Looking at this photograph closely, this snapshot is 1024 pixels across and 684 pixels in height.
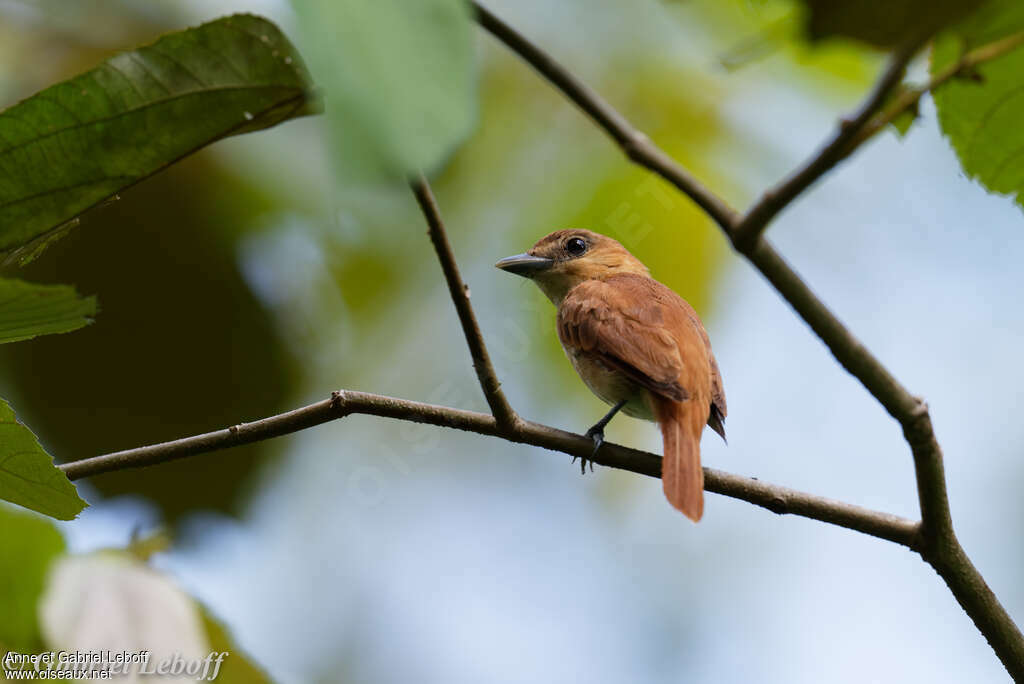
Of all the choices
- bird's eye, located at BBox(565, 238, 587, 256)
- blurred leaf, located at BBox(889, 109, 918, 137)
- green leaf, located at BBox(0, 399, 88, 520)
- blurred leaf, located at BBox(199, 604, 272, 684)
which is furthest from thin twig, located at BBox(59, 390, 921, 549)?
bird's eye, located at BBox(565, 238, 587, 256)

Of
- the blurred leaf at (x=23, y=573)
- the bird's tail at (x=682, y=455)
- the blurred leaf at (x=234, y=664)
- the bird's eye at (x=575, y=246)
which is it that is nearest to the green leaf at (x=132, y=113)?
the blurred leaf at (x=23, y=573)

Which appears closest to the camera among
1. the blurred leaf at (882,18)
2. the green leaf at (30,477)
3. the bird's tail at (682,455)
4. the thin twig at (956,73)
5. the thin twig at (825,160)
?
the blurred leaf at (882,18)

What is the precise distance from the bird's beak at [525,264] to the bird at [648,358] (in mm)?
387

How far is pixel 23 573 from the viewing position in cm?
199

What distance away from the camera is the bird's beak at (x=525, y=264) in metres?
4.56

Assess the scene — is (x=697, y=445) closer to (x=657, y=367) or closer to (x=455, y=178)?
(x=657, y=367)

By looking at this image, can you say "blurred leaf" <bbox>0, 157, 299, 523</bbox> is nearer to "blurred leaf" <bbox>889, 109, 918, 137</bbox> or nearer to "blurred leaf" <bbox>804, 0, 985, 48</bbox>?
"blurred leaf" <bbox>889, 109, 918, 137</bbox>

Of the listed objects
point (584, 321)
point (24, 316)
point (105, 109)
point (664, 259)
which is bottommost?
point (584, 321)

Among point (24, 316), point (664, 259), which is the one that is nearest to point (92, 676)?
point (24, 316)

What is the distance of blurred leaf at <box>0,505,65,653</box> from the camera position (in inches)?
77.5

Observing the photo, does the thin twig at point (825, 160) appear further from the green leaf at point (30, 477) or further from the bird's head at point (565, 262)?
the bird's head at point (565, 262)

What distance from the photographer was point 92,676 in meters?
1.97

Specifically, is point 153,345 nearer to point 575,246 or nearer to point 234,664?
point 575,246

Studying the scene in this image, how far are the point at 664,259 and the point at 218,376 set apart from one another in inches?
88.5
